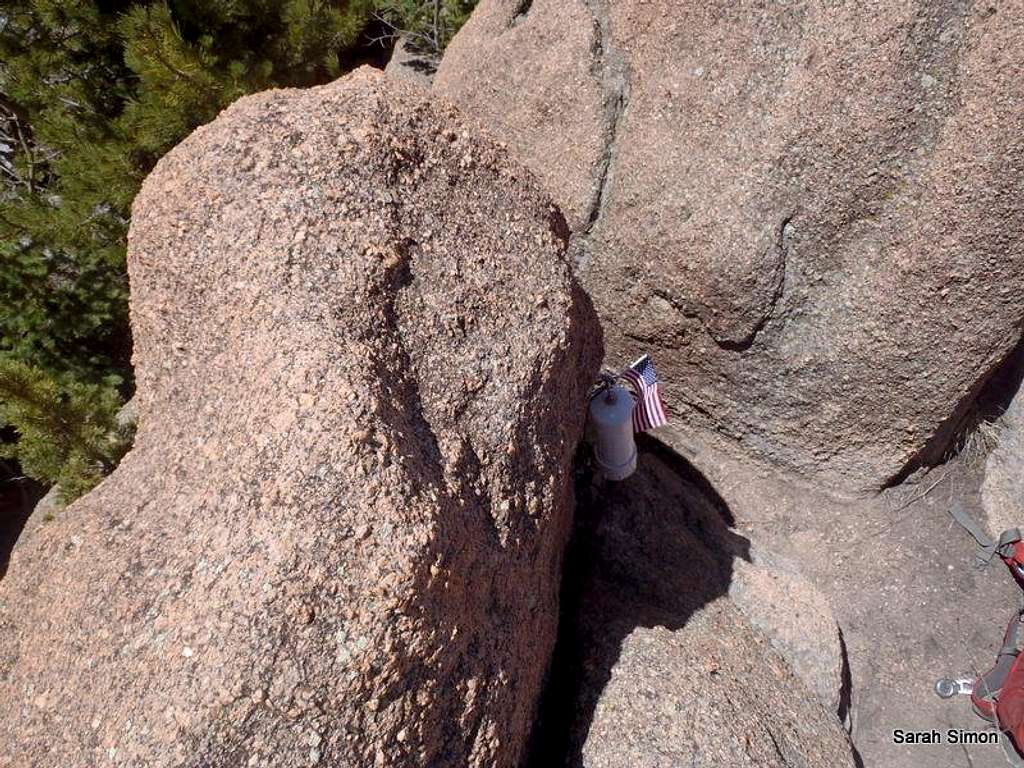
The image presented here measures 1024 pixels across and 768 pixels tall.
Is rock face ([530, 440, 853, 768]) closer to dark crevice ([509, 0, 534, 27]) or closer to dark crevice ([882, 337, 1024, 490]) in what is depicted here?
dark crevice ([882, 337, 1024, 490])

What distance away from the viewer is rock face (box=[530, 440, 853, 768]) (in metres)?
2.07

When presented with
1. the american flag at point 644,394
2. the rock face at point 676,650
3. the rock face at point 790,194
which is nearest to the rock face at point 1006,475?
the rock face at point 790,194

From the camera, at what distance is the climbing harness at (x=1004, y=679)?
3.13m

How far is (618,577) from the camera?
103 inches

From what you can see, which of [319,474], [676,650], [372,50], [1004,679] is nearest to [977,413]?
[1004,679]

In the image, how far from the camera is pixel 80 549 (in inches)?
63.9

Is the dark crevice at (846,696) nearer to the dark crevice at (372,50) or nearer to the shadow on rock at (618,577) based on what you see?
the shadow on rock at (618,577)

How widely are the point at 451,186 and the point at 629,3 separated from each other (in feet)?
6.23

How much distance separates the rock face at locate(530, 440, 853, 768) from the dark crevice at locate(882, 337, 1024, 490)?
0.96 meters

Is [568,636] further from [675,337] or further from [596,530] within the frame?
[675,337]

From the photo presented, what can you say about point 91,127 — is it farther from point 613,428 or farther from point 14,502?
point 613,428

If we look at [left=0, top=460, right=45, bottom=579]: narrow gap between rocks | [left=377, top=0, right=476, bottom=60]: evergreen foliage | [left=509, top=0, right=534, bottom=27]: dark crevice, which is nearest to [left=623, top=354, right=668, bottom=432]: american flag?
[left=509, top=0, right=534, bottom=27]: dark crevice

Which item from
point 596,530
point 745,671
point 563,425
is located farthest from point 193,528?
point 745,671

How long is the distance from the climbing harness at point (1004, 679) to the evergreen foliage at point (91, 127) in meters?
3.88
